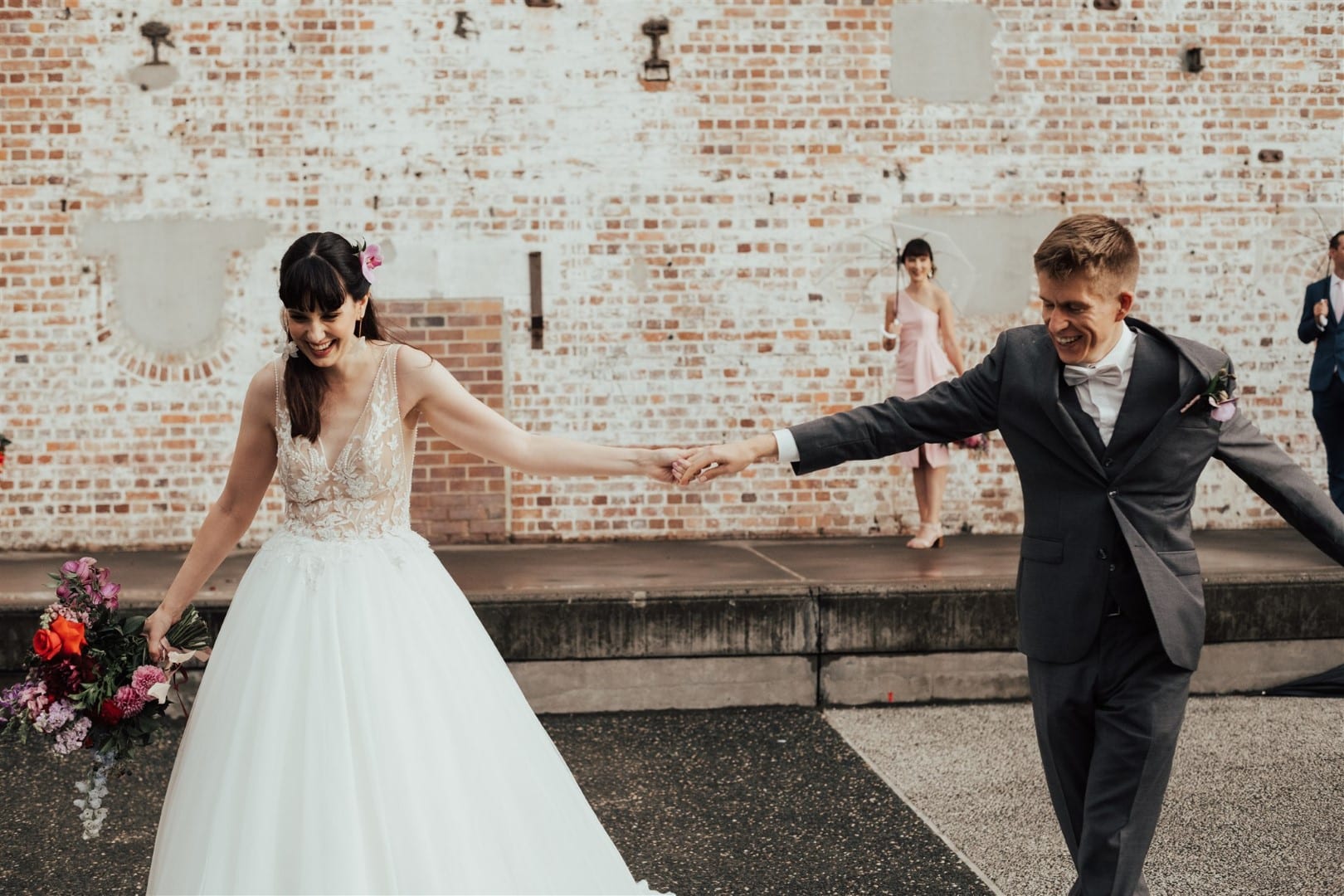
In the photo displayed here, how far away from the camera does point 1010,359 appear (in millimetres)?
3402

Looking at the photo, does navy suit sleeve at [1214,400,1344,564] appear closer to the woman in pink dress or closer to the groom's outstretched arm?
the groom's outstretched arm

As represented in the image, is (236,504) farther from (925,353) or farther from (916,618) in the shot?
(925,353)

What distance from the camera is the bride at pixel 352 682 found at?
113 inches

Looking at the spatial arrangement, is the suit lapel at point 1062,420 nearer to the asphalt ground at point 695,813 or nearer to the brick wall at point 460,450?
the asphalt ground at point 695,813

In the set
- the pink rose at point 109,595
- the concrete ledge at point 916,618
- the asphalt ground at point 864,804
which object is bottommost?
the asphalt ground at point 864,804

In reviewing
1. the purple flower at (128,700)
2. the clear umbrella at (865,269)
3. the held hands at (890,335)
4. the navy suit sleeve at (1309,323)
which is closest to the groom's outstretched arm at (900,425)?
the purple flower at (128,700)

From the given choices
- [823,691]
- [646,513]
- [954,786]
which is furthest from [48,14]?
[954,786]

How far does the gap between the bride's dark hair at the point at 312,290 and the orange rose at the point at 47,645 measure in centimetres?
79

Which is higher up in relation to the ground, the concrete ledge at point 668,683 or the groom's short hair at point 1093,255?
the groom's short hair at point 1093,255

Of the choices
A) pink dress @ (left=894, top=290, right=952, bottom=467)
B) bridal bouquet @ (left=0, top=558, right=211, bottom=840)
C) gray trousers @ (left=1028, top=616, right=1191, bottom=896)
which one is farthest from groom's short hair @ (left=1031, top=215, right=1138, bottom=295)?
pink dress @ (left=894, top=290, right=952, bottom=467)

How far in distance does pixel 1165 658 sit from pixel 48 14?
27.6 feet

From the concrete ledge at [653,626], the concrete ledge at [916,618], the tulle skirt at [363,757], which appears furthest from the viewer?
the concrete ledge at [916,618]

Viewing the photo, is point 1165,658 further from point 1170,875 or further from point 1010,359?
point 1170,875

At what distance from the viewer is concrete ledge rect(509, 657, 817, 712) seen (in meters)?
6.39
